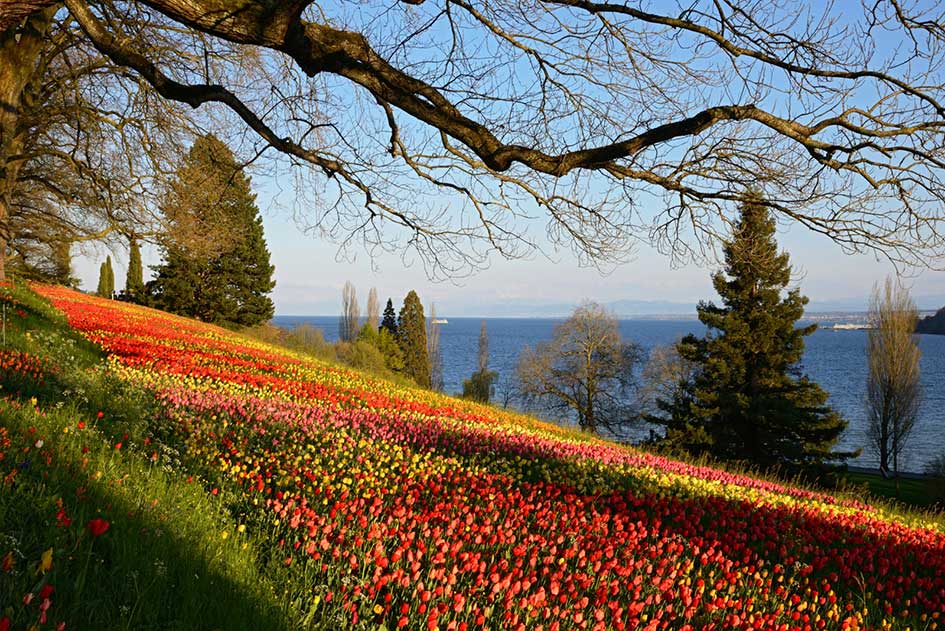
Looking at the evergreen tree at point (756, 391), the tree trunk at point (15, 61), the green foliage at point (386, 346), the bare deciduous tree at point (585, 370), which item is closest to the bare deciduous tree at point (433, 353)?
the green foliage at point (386, 346)

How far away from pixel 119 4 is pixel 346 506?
8.05 meters

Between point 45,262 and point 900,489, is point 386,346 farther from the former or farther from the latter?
point 900,489

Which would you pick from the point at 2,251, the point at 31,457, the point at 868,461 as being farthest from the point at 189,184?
the point at 868,461

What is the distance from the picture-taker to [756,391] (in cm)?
2927

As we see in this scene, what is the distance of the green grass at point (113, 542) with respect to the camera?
8.20ft

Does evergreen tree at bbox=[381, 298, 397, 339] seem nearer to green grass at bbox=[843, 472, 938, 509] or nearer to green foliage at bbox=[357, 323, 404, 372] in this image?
green foliage at bbox=[357, 323, 404, 372]

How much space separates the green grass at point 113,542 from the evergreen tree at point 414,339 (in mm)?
58545

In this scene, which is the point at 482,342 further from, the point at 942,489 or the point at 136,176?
the point at 136,176

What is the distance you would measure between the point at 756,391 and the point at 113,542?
30460 mm

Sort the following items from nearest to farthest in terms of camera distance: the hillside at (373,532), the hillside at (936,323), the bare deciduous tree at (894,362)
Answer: the hillside at (373,532) < the bare deciduous tree at (894,362) < the hillside at (936,323)

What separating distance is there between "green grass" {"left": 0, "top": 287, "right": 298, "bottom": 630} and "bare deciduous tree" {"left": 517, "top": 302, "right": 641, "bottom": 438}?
123 feet

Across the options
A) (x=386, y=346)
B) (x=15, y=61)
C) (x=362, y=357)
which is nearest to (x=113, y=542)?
(x=15, y=61)

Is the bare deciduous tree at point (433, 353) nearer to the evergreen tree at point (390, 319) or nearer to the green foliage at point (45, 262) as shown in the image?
the evergreen tree at point (390, 319)

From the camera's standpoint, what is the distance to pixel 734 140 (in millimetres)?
5387
